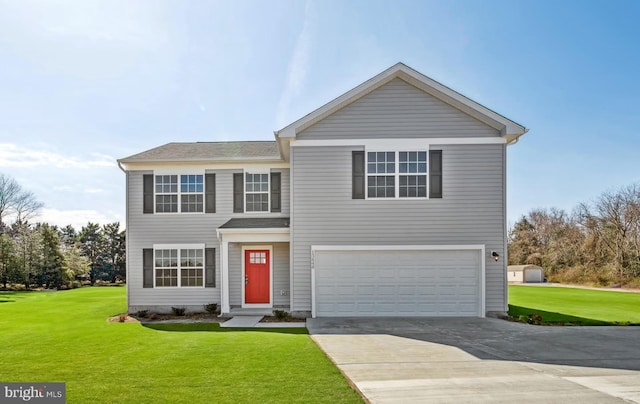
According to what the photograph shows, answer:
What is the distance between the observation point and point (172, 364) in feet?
24.3

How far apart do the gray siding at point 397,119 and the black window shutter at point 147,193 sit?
619 centimetres

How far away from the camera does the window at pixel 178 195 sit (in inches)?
610

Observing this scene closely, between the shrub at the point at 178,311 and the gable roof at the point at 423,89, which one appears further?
the shrub at the point at 178,311

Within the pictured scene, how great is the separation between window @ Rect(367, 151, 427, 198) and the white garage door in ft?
6.65

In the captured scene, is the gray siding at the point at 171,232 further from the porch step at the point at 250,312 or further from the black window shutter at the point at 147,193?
the porch step at the point at 250,312

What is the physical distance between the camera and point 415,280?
1345 centimetres

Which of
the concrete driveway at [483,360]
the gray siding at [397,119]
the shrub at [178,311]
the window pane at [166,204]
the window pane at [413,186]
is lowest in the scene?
the shrub at [178,311]

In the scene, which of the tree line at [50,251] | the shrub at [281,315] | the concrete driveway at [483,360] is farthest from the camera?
the tree line at [50,251]

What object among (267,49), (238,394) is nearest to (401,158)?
(267,49)

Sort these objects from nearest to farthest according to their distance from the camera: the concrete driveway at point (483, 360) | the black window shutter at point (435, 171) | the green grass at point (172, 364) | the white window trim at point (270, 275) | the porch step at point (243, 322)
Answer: the green grass at point (172, 364)
the concrete driveway at point (483, 360)
the porch step at point (243, 322)
the black window shutter at point (435, 171)
the white window trim at point (270, 275)

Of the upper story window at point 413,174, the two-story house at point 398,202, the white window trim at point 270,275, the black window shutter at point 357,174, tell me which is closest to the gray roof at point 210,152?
the two-story house at point 398,202

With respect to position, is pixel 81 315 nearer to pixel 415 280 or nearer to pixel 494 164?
pixel 415 280

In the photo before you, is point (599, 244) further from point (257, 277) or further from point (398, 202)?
point (257, 277)

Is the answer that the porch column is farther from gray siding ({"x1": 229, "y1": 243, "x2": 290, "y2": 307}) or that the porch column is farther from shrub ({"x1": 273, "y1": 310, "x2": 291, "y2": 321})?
shrub ({"x1": 273, "y1": 310, "x2": 291, "y2": 321})
